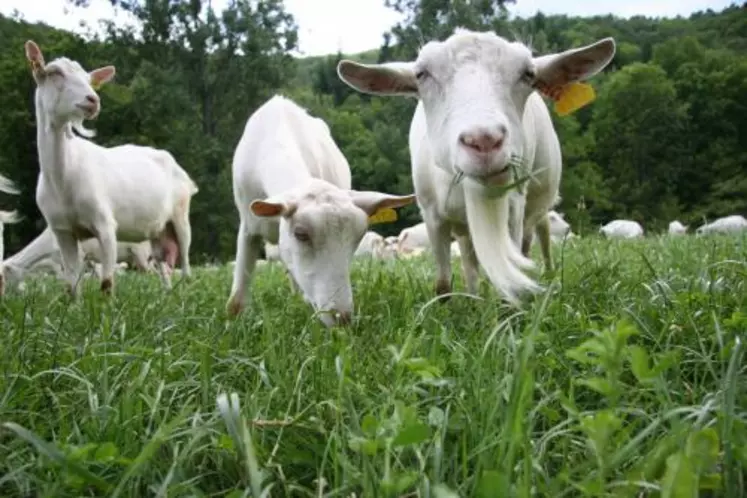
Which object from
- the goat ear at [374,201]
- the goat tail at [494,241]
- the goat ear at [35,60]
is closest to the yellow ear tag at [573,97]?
the goat tail at [494,241]

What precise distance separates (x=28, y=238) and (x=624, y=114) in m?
41.9

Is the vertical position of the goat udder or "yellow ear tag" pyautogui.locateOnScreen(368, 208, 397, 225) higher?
"yellow ear tag" pyautogui.locateOnScreen(368, 208, 397, 225)

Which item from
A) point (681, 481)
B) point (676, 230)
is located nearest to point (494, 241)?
point (681, 481)

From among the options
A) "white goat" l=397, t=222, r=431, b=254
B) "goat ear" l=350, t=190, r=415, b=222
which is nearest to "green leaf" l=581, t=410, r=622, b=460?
"goat ear" l=350, t=190, r=415, b=222

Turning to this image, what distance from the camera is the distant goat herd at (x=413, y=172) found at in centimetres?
327

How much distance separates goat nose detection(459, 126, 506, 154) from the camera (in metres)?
2.96

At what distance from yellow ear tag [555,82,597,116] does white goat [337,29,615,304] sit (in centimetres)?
6

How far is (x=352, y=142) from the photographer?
51.3 metres

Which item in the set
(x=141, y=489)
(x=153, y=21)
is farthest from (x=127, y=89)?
(x=141, y=489)

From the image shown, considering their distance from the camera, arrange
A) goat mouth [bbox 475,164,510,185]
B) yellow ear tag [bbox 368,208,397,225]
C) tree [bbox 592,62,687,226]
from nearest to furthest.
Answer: goat mouth [bbox 475,164,510,185] < yellow ear tag [bbox 368,208,397,225] < tree [bbox 592,62,687,226]

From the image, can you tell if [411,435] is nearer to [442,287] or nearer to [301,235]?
[301,235]

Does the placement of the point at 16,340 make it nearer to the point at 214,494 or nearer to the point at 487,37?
the point at 214,494

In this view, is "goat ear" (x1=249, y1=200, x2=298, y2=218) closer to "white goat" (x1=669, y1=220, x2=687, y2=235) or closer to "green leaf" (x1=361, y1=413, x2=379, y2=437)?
"green leaf" (x1=361, y1=413, x2=379, y2=437)

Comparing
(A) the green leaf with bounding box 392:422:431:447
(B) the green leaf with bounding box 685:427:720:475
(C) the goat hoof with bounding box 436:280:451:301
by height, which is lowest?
(C) the goat hoof with bounding box 436:280:451:301
